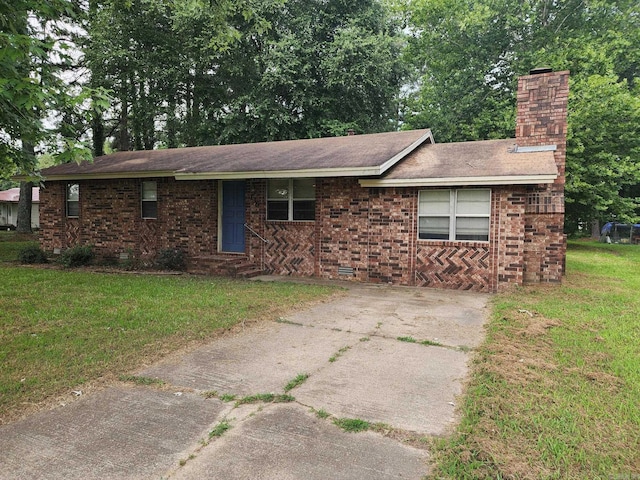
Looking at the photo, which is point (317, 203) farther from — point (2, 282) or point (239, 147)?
point (2, 282)

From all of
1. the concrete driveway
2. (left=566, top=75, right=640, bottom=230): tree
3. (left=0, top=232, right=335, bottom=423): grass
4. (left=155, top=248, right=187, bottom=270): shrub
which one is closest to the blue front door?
(left=155, top=248, right=187, bottom=270): shrub

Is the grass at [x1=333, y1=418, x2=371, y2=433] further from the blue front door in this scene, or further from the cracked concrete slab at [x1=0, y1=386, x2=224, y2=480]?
the blue front door

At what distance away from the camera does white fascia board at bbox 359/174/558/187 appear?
26.0 ft

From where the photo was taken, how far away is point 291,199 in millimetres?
10703

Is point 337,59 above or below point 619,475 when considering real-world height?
above

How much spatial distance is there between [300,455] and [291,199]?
8.38m

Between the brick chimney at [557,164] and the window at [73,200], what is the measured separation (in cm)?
1309

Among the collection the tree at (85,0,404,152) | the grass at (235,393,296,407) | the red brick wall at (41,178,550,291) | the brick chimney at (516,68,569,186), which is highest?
the tree at (85,0,404,152)

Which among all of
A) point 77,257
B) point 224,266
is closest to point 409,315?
point 224,266

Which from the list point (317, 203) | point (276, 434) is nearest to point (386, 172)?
point (317, 203)

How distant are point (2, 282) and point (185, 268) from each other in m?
3.82

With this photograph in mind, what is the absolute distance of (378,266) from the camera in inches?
381

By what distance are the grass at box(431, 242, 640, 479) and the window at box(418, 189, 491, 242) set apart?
2428 millimetres

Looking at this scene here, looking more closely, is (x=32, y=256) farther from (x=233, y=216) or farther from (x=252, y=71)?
(x=252, y=71)
